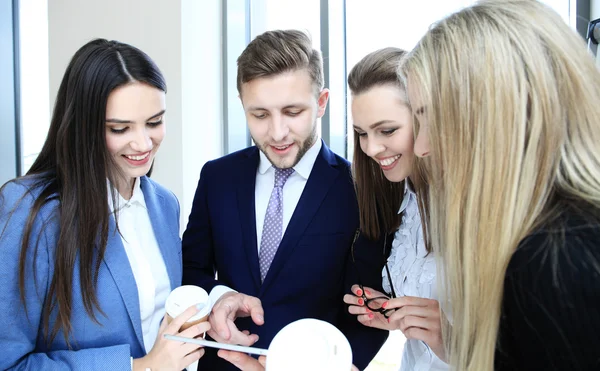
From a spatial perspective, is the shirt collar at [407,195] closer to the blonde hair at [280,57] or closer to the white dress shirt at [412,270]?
the white dress shirt at [412,270]

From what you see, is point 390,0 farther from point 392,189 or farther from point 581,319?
point 581,319

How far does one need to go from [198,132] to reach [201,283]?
1.85 meters

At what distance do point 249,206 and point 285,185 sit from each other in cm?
16

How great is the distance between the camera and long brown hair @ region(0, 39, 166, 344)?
3.85 ft

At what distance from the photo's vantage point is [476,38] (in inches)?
33.3

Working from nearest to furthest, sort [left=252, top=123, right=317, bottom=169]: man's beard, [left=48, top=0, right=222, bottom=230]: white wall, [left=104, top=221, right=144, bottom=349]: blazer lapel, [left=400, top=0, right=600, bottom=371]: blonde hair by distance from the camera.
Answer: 1. [left=400, top=0, right=600, bottom=371]: blonde hair
2. [left=104, top=221, right=144, bottom=349]: blazer lapel
3. [left=252, top=123, right=317, bottom=169]: man's beard
4. [left=48, top=0, right=222, bottom=230]: white wall

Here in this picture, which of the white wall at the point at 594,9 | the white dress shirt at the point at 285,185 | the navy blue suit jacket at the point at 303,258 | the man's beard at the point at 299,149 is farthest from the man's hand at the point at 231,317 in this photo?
the white wall at the point at 594,9

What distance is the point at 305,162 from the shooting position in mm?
1636

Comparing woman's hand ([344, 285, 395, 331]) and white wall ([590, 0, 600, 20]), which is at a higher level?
white wall ([590, 0, 600, 20])

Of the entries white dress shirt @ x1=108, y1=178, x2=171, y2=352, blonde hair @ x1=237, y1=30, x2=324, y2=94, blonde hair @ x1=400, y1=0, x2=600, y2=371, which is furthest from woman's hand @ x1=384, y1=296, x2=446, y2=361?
blonde hair @ x1=237, y1=30, x2=324, y2=94

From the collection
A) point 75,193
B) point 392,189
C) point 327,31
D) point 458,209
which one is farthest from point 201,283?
point 327,31

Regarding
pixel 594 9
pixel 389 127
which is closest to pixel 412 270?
pixel 389 127

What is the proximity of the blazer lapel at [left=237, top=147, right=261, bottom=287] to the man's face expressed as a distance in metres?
0.11

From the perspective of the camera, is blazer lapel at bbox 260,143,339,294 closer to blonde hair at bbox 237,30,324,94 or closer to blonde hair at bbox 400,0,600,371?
blonde hair at bbox 237,30,324,94
